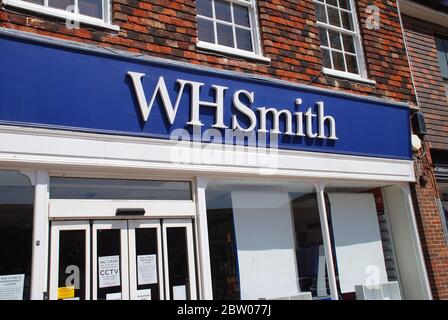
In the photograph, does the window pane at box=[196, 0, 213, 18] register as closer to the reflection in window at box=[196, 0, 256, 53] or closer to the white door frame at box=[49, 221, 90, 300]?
the reflection in window at box=[196, 0, 256, 53]

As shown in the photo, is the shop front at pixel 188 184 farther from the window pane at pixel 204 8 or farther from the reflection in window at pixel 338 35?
the window pane at pixel 204 8

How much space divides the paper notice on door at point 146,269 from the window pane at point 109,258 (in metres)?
0.21

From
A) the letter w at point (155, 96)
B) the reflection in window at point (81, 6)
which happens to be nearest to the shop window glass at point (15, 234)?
the letter w at point (155, 96)

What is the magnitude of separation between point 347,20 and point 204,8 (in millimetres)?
2870

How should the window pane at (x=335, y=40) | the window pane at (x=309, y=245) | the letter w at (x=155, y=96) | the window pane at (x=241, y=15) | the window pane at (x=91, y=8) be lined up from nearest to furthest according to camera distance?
the letter w at (x=155, y=96) → the window pane at (x=91, y=8) → the window pane at (x=309, y=245) → the window pane at (x=241, y=15) → the window pane at (x=335, y=40)

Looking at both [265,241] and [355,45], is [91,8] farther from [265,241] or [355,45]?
[355,45]

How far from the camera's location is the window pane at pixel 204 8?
6090 millimetres

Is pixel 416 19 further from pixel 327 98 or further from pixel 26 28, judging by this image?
pixel 26 28

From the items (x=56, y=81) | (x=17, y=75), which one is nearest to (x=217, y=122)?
(x=56, y=81)

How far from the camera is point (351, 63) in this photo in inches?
298

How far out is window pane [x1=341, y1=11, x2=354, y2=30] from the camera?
771cm

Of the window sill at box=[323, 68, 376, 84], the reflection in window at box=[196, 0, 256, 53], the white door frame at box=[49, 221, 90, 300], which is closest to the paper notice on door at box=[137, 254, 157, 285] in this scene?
the white door frame at box=[49, 221, 90, 300]

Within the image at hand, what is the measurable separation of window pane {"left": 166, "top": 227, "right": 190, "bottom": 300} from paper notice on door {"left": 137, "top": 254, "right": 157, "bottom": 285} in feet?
0.62

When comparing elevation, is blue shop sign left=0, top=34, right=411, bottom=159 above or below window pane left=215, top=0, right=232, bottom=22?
below
